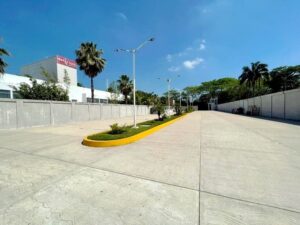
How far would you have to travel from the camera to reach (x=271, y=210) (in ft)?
8.71

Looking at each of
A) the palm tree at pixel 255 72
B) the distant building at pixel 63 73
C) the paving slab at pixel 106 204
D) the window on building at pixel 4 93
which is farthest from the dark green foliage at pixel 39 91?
the palm tree at pixel 255 72

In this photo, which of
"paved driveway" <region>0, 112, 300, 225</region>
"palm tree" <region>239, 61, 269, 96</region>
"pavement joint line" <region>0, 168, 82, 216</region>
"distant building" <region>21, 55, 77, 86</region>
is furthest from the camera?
"palm tree" <region>239, 61, 269, 96</region>

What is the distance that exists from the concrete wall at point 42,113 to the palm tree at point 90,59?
6.13 metres

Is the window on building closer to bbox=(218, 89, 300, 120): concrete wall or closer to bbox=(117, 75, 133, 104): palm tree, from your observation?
bbox=(117, 75, 133, 104): palm tree

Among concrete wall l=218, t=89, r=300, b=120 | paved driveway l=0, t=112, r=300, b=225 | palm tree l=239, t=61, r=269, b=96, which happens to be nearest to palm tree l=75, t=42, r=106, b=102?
paved driveway l=0, t=112, r=300, b=225

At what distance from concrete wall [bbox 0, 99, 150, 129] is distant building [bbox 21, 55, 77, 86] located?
14424 millimetres

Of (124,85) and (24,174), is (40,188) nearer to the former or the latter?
(24,174)

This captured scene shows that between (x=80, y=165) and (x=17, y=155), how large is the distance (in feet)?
9.69

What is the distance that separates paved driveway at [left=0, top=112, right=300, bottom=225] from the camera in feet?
8.24

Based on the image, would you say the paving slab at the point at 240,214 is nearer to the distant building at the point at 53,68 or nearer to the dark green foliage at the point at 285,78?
the distant building at the point at 53,68

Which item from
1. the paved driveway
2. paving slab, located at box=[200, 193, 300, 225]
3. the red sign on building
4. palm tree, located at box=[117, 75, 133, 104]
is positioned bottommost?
paving slab, located at box=[200, 193, 300, 225]

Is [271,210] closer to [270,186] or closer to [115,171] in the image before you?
[270,186]

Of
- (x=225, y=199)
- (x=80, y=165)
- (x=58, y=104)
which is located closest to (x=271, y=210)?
(x=225, y=199)

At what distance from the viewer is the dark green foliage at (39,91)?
19.3 metres
